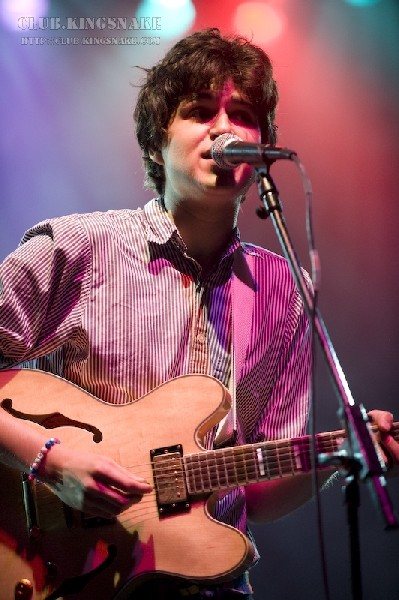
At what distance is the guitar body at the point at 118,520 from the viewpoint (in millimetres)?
1807

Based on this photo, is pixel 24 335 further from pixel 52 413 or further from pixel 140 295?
pixel 140 295

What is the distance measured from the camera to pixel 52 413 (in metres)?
1.95

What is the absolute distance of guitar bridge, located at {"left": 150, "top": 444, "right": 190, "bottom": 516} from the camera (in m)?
1.87

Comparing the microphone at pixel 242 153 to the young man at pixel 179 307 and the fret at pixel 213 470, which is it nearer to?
the young man at pixel 179 307

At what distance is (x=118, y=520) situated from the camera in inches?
73.1

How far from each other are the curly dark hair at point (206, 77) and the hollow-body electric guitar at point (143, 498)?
1.11 meters

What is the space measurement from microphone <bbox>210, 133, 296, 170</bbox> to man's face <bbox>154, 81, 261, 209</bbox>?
0.35 ft

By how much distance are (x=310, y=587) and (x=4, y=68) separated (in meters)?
3.29

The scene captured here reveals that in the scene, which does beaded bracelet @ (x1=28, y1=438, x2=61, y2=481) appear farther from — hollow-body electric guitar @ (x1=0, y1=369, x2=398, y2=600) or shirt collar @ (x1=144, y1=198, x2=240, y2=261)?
shirt collar @ (x1=144, y1=198, x2=240, y2=261)

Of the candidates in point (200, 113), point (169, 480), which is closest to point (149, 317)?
point (169, 480)

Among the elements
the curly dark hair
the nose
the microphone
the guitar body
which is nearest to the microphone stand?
the microphone

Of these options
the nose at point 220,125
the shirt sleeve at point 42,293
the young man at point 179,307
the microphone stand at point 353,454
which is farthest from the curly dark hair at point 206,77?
the microphone stand at point 353,454

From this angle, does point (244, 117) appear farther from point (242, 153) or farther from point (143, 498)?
point (143, 498)

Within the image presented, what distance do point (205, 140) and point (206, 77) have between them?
1.24 feet
